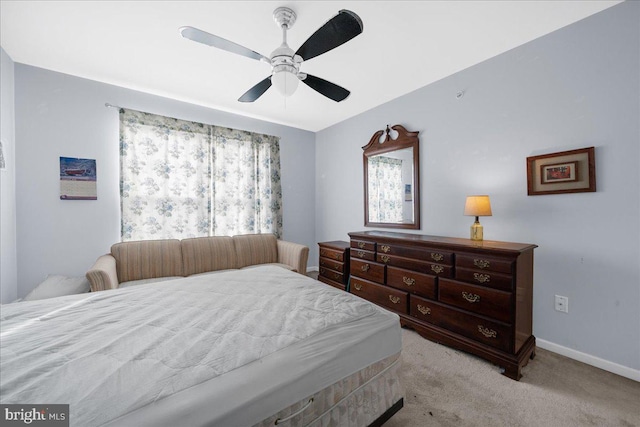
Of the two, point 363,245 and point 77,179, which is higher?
point 77,179

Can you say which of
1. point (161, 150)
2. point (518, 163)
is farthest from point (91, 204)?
point (518, 163)

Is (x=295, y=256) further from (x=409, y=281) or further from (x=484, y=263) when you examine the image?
(x=484, y=263)

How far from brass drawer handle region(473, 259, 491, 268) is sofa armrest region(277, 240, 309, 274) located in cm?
201

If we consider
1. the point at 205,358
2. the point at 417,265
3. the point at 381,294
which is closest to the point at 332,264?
the point at 381,294

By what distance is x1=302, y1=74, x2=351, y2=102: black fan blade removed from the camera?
2068 millimetres

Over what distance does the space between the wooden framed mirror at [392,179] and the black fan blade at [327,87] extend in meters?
1.41

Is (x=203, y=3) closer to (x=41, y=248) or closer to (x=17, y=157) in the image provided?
(x=17, y=157)

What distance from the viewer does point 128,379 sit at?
833mm

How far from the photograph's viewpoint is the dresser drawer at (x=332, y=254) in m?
3.60

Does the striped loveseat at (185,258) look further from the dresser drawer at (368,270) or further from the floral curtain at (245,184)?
the dresser drawer at (368,270)

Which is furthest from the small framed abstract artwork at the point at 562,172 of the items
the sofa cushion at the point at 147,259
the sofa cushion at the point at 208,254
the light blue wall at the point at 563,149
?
the sofa cushion at the point at 147,259

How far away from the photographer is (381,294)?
111 inches

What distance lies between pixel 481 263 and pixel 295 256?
7.28 ft

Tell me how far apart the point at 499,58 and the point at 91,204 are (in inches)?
189
